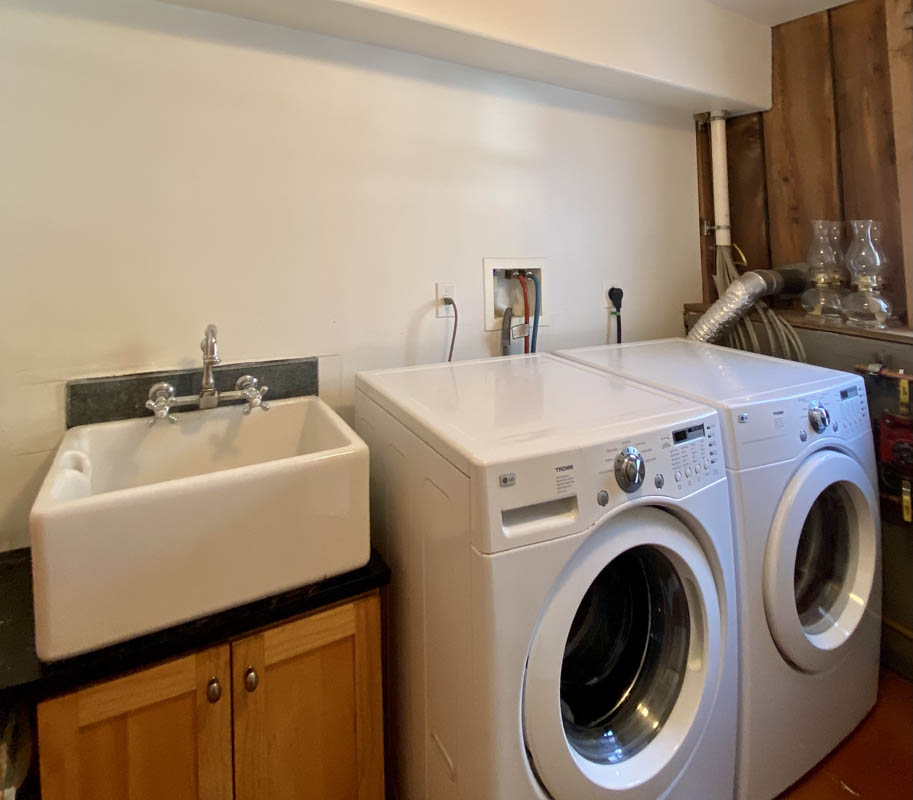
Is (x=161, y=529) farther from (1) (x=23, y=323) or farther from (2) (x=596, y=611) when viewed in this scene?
(2) (x=596, y=611)

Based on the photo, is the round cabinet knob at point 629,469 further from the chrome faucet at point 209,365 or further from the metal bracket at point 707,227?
the metal bracket at point 707,227

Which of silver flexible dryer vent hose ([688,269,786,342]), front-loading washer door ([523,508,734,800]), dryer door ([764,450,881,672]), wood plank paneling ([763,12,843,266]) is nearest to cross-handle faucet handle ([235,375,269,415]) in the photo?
front-loading washer door ([523,508,734,800])

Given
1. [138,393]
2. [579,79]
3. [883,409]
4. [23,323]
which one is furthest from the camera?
[579,79]

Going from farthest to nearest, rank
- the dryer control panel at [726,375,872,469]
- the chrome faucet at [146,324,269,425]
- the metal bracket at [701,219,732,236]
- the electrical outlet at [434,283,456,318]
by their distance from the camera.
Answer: the metal bracket at [701,219,732,236] < the electrical outlet at [434,283,456,318] < the chrome faucet at [146,324,269,425] < the dryer control panel at [726,375,872,469]

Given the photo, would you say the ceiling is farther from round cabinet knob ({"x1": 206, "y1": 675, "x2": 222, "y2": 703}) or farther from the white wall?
round cabinet knob ({"x1": 206, "y1": 675, "x2": 222, "y2": 703})

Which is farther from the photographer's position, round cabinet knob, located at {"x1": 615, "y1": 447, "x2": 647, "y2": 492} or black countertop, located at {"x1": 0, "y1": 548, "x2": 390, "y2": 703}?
round cabinet knob, located at {"x1": 615, "y1": 447, "x2": 647, "y2": 492}

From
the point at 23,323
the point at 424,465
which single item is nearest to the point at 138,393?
the point at 23,323

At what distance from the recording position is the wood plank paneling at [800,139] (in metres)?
1.88

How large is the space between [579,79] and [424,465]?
4.70 ft

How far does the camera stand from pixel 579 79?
1744mm

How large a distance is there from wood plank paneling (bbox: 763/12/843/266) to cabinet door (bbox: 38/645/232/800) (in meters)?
2.26

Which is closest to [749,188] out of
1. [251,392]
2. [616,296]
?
[616,296]

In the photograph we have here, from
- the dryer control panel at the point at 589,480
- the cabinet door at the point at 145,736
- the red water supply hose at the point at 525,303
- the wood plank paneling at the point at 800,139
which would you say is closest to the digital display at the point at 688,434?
the dryer control panel at the point at 589,480

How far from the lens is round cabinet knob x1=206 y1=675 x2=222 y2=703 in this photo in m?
0.96
